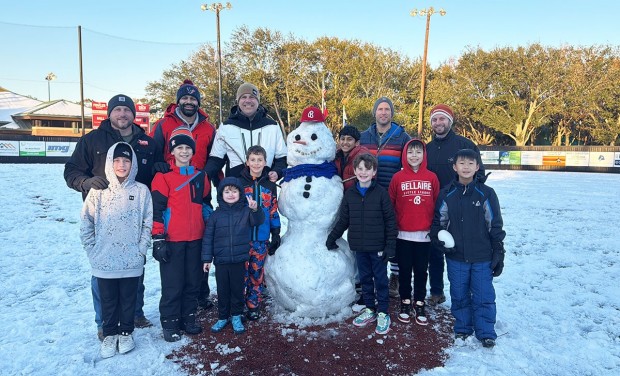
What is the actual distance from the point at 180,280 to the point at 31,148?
20183 mm

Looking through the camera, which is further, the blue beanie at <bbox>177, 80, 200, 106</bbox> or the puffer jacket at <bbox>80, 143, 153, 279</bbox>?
the blue beanie at <bbox>177, 80, 200, 106</bbox>

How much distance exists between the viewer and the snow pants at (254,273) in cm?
372

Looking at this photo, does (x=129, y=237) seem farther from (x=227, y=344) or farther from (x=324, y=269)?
(x=324, y=269)

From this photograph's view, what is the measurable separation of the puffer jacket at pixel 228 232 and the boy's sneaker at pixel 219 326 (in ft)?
1.84

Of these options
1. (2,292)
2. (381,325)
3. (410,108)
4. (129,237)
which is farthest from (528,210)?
(410,108)

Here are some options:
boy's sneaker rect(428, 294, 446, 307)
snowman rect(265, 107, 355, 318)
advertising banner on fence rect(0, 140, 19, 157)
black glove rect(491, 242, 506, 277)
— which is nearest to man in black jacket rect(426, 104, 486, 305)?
boy's sneaker rect(428, 294, 446, 307)

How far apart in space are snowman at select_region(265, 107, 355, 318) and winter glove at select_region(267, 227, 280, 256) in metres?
0.06

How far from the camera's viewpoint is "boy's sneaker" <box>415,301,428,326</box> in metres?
3.67

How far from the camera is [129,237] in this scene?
10.4 ft

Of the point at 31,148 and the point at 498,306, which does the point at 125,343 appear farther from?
the point at 31,148

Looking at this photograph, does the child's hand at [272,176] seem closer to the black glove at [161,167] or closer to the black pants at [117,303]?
the black glove at [161,167]

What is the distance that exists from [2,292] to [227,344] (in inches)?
114

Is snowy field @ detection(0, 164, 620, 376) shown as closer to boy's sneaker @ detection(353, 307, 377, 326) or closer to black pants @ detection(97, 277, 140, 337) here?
black pants @ detection(97, 277, 140, 337)

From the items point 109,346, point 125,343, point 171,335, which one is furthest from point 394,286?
point 109,346
